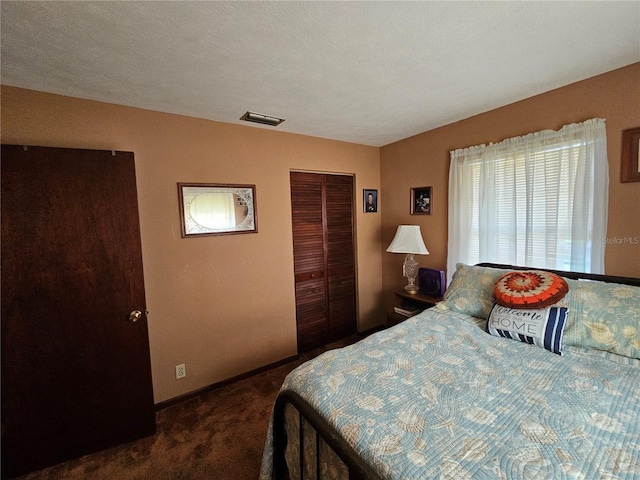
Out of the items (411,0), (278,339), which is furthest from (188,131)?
(278,339)

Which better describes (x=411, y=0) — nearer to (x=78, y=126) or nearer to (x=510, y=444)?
(x=510, y=444)

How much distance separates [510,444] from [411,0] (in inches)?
65.8

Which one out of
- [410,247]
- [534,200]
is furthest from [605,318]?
[410,247]

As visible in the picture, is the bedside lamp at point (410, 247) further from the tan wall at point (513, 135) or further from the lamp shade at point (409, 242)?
the tan wall at point (513, 135)

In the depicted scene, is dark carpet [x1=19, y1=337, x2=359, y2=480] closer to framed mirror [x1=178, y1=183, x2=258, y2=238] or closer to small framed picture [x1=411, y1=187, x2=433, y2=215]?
framed mirror [x1=178, y1=183, x2=258, y2=238]

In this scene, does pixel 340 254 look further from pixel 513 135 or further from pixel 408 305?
pixel 513 135

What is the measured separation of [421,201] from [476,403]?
2.21 metres

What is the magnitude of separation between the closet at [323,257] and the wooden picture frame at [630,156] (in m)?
2.18

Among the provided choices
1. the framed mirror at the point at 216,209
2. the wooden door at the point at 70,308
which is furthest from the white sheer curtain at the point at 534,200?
the wooden door at the point at 70,308

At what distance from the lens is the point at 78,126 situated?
5.88 feet

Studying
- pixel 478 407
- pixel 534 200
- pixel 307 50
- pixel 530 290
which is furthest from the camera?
pixel 534 200

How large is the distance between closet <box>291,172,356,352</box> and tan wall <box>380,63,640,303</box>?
0.55 m

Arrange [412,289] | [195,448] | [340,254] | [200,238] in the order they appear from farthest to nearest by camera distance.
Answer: [340,254]
[412,289]
[200,238]
[195,448]

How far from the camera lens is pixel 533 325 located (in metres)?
1.49
